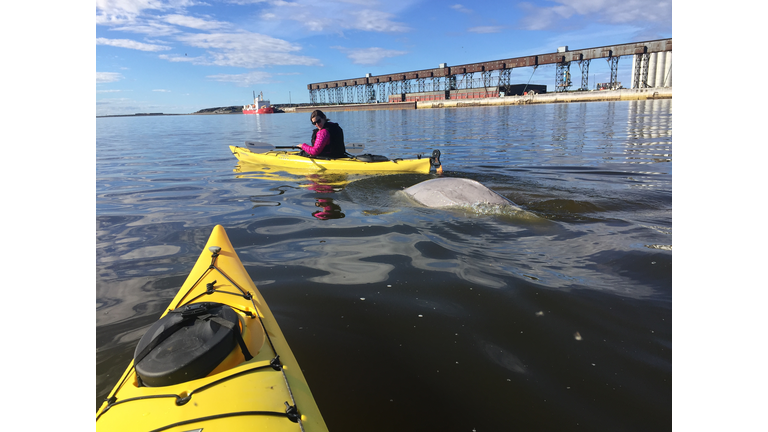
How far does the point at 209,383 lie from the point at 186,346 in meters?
0.21

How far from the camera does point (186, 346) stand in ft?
5.69

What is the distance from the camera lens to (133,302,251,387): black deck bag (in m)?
1.67

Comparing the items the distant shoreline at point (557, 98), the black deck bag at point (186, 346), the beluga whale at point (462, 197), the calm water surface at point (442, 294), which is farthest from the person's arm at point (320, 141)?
the distant shoreline at point (557, 98)

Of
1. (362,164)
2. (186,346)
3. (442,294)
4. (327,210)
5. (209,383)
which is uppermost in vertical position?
(362,164)

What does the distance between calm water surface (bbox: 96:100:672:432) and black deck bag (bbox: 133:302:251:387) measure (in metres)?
0.76

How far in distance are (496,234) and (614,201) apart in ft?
8.91

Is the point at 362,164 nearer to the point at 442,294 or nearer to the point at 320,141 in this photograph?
the point at 320,141

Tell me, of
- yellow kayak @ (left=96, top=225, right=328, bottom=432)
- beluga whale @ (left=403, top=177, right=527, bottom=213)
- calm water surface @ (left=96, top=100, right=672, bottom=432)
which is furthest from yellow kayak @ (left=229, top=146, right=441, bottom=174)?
yellow kayak @ (left=96, top=225, right=328, bottom=432)

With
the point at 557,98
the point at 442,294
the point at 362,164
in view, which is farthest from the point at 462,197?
the point at 557,98

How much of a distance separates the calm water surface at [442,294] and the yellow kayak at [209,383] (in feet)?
1.81

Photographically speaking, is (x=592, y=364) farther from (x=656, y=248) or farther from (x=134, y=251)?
(x=134, y=251)

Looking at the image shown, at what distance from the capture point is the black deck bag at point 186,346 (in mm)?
1665

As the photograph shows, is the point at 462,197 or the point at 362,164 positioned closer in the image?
the point at 462,197

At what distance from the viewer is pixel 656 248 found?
4191 millimetres
